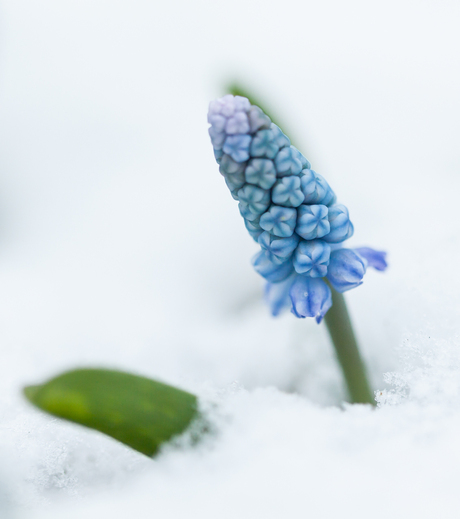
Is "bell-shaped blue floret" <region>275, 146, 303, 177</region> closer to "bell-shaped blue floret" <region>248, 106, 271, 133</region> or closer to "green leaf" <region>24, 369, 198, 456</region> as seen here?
"bell-shaped blue floret" <region>248, 106, 271, 133</region>

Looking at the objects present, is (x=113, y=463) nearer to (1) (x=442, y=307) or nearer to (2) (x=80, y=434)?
(2) (x=80, y=434)

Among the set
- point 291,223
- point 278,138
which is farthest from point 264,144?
point 291,223

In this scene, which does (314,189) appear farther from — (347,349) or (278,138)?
(347,349)

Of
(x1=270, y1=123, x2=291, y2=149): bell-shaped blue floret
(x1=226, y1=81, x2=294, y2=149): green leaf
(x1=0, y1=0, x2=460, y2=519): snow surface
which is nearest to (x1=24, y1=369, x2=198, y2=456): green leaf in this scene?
(x1=0, y1=0, x2=460, y2=519): snow surface

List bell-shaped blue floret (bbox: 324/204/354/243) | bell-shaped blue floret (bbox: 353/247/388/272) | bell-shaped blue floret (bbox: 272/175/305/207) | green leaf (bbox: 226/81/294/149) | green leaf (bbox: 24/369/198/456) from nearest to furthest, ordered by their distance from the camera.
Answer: green leaf (bbox: 24/369/198/456) < bell-shaped blue floret (bbox: 272/175/305/207) < bell-shaped blue floret (bbox: 324/204/354/243) < bell-shaped blue floret (bbox: 353/247/388/272) < green leaf (bbox: 226/81/294/149)

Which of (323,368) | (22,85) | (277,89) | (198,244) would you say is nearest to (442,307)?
(323,368)

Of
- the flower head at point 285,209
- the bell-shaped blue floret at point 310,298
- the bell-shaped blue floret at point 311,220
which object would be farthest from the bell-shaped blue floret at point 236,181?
the bell-shaped blue floret at point 310,298

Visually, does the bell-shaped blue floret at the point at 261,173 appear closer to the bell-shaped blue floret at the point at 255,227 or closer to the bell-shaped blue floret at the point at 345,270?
the bell-shaped blue floret at the point at 255,227
